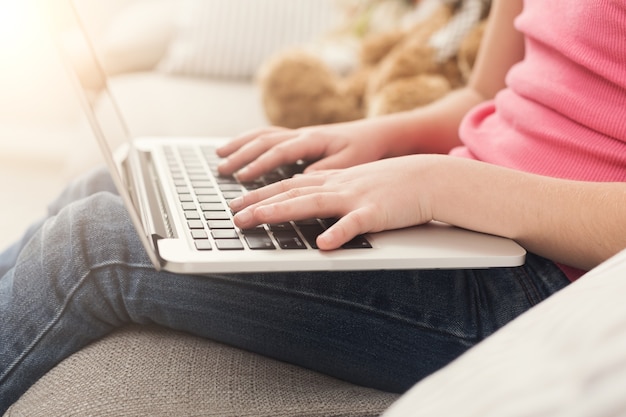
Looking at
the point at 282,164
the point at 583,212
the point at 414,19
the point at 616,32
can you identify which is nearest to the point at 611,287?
the point at 583,212

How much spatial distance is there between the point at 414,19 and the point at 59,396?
4.01 feet

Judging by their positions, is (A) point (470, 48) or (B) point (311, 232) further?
(A) point (470, 48)

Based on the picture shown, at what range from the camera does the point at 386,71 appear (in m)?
1.48

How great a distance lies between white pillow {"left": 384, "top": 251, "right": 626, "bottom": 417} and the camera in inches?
Result: 13.6

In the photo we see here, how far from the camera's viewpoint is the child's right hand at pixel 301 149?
2.63 ft

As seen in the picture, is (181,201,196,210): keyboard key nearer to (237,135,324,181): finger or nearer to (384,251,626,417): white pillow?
(237,135,324,181): finger

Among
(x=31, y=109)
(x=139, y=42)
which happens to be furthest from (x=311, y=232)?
(x=31, y=109)

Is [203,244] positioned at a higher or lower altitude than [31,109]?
higher

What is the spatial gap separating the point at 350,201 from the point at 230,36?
54.8 inches

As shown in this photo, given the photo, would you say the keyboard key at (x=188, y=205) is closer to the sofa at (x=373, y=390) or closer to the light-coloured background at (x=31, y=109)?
the sofa at (x=373, y=390)

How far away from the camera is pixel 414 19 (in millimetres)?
1623

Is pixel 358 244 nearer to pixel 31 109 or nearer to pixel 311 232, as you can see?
pixel 311 232

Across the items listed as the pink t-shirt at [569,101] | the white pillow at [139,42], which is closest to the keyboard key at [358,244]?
the pink t-shirt at [569,101]

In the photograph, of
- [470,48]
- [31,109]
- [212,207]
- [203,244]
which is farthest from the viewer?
[31,109]
